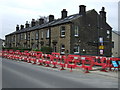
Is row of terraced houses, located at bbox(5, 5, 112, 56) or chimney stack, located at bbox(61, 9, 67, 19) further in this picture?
chimney stack, located at bbox(61, 9, 67, 19)

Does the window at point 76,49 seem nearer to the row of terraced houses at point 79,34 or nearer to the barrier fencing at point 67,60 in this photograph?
the row of terraced houses at point 79,34

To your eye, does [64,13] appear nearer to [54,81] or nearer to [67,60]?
[67,60]

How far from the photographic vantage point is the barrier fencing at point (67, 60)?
1259 cm

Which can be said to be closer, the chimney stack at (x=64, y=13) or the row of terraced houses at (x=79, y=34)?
the row of terraced houses at (x=79, y=34)

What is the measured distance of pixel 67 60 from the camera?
13.5 m

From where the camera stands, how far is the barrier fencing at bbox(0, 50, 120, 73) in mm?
12587

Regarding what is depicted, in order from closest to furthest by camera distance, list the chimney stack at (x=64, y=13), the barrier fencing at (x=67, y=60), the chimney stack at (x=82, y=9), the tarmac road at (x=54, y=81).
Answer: the tarmac road at (x=54, y=81) → the barrier fencing at (x=67, y=60) → the chimney stack at (x=82, y=9) → the chimney stack at (x=64, y=13)

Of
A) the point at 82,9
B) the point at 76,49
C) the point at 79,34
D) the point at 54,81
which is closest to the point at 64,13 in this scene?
the point at 82,9

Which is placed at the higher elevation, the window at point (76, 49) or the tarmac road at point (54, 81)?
the window at point (76, 49)

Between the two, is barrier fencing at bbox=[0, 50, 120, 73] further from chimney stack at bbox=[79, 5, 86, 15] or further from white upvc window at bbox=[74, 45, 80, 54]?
chimney stack at bbox=[79, 5, 86, 15]

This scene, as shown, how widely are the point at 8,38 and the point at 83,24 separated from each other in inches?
1322

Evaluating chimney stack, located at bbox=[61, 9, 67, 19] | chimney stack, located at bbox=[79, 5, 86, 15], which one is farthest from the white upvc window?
chimney stack, located at bbox=[61, 9, 67, 19]

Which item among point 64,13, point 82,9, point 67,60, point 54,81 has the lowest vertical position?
point 54,81

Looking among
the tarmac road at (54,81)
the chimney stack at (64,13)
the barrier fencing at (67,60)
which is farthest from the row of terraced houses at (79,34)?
the tarmac road at (54,81)
